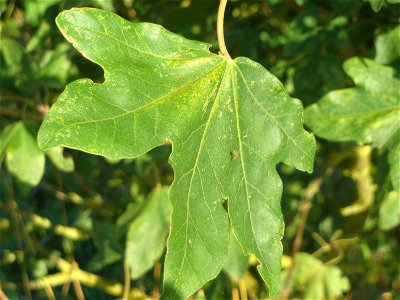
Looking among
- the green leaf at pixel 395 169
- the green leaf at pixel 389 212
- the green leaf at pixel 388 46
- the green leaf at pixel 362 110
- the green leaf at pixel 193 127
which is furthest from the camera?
the green leaf at pixel 389 212

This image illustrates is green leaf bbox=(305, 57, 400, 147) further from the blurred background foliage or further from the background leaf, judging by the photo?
the background leaf

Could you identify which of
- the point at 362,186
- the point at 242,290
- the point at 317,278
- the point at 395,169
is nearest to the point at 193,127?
the point at 395,169

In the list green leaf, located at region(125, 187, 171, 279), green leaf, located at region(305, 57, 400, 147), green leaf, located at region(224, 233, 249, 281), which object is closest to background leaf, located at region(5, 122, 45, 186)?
green leaf, located at region(125, 187, 171, 279)

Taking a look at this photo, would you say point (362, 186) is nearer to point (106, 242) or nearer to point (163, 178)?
point (163, 178)

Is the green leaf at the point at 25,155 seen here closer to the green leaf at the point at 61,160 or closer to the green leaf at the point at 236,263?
the green leaf at the point at 61,160

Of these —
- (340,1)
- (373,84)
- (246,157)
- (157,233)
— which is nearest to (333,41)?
(340,1)

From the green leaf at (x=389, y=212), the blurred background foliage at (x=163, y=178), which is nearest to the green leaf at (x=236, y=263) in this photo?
the blurred background foliage at (x=163, y=178)
